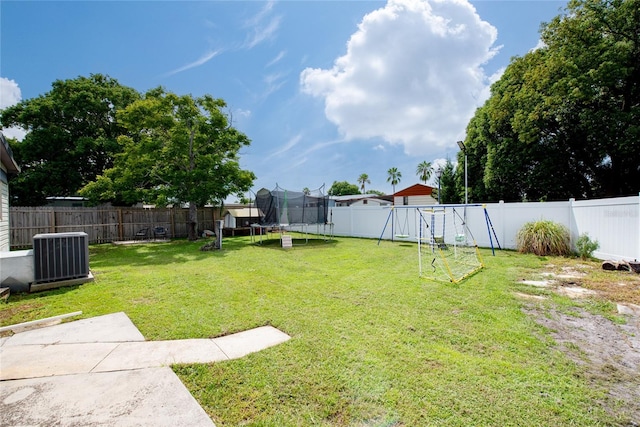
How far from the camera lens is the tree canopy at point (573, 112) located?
38.2 feet

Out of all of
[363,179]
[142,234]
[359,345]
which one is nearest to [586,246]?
[359,345]

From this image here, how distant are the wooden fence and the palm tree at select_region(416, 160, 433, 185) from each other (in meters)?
41.0

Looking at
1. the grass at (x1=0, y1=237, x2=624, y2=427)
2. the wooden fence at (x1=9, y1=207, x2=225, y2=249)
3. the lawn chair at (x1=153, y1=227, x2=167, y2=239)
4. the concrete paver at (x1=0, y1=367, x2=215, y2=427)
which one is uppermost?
the wooden fence at (x1=9, y1=207, x2=225, y2=249)

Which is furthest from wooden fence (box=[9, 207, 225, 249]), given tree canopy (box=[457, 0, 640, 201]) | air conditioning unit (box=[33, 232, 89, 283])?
tree canopy (box=[457, 0, 640, 201])

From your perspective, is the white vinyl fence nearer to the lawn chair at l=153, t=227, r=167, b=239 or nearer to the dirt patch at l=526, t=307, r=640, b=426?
the dirt patch at l=526, t=307, r=640, b=426

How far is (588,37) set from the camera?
12109 millimetres

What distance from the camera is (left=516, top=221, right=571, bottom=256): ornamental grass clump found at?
835 centimetres

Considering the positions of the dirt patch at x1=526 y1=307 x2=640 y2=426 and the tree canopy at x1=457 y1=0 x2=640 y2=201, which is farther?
the tree canopy at x1=457 y1=0 x2=640 y2=201

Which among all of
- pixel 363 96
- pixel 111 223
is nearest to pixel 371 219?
pixel 363 96

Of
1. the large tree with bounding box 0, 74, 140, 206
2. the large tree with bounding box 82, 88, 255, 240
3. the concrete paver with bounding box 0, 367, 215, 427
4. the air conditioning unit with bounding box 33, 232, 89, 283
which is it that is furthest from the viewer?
the large tree with bounding box 0, 74, 140, 206

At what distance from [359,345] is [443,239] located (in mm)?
6896

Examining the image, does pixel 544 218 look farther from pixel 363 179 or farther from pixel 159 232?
pixel 363 179

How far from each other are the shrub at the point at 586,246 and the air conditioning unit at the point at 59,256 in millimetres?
12233

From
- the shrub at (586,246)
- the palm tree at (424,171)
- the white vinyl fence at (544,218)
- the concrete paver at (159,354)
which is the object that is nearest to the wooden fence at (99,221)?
the white vinyl fence at (544,218)
